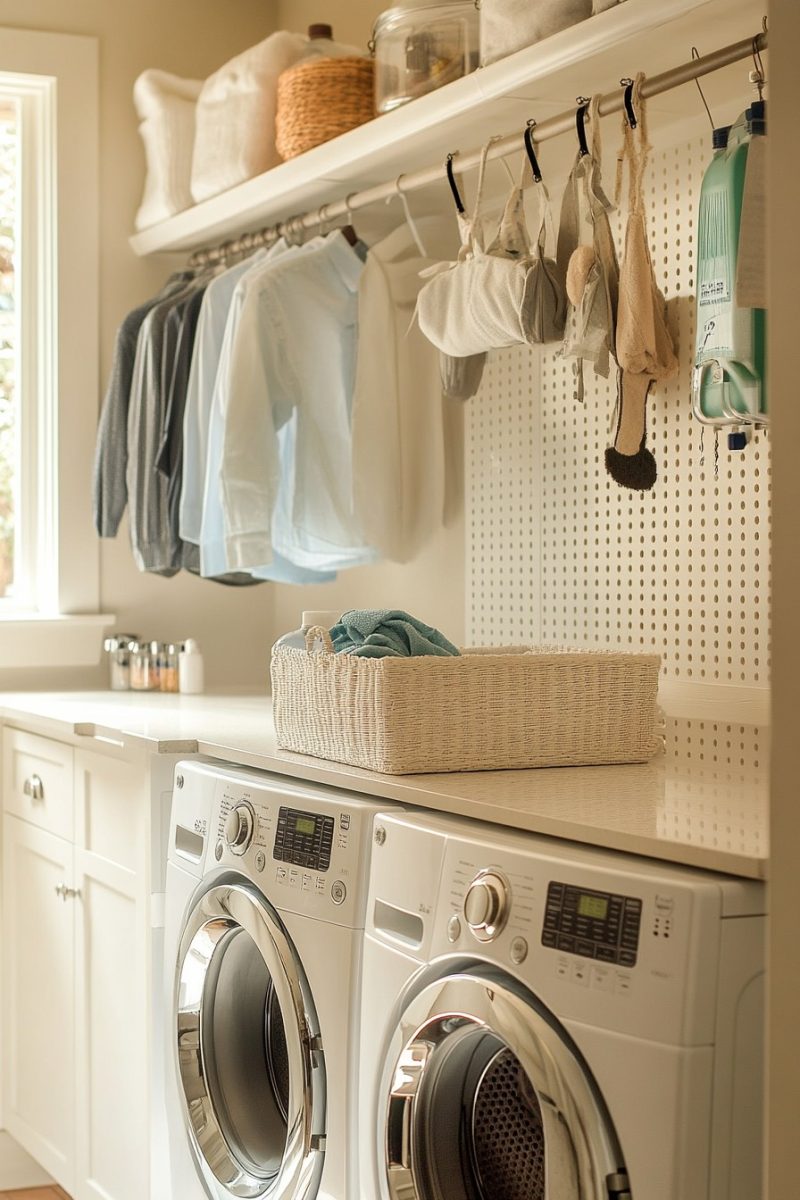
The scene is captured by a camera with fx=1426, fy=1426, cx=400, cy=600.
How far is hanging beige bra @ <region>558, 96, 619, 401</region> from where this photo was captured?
201 cm

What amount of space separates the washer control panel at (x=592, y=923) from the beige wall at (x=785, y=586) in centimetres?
16

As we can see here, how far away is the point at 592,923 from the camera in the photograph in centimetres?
136

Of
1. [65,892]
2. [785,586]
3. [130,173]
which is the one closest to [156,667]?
[65,892]

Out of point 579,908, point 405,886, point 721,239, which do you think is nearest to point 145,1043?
point 405,886

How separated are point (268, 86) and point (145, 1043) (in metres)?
1.95

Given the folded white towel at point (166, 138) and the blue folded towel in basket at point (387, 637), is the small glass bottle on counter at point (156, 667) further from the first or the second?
the blue folded towel in basket at point (387, 637)

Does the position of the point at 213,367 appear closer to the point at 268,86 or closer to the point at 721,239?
the point at 268,86

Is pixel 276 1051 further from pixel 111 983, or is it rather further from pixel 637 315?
pixel 637 315

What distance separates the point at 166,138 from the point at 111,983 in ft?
6.45

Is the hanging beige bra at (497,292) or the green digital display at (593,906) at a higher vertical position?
the hanging beige bra at (497,292)

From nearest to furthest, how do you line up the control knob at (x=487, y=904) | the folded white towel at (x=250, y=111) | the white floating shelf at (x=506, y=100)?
the control knob at (x=487, y=904) → the white floating shelf at (x=506, y=100) → the folded white towel at (x=250, y=111)

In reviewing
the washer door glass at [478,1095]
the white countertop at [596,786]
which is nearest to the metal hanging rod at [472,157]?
the white countertop at [596,786]

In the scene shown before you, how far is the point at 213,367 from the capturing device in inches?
122

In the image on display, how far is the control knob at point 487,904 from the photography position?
4.83ft
